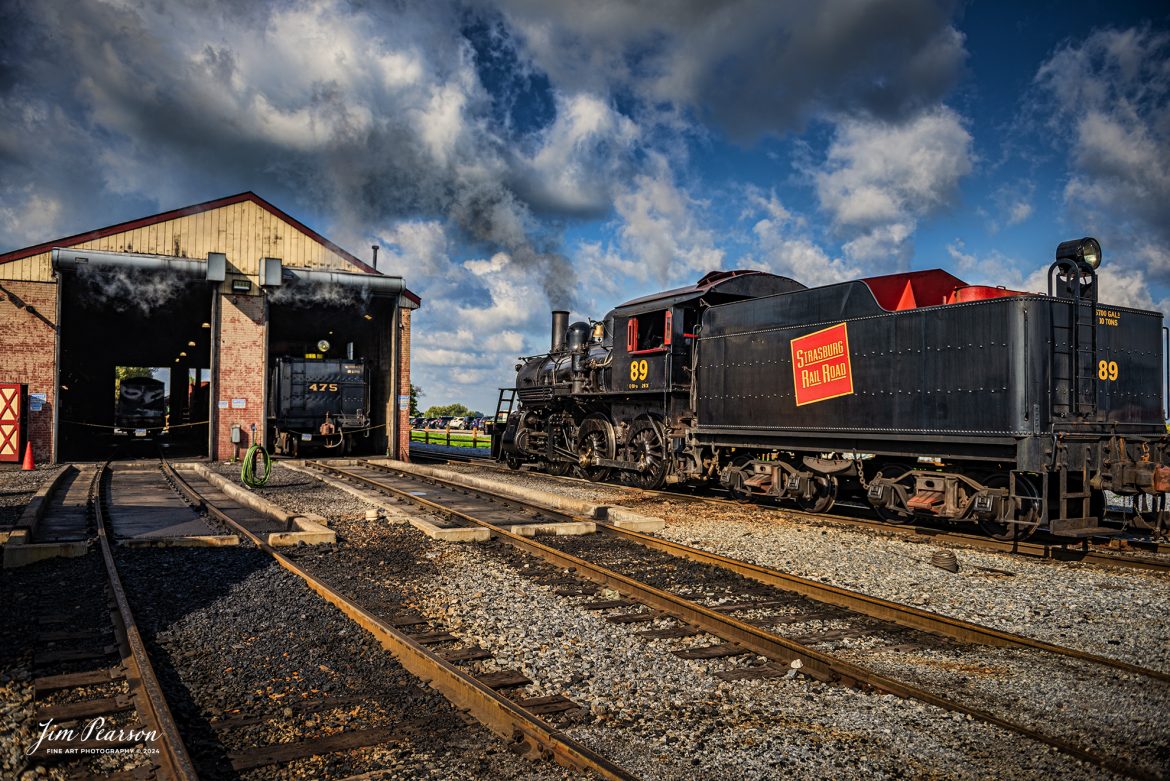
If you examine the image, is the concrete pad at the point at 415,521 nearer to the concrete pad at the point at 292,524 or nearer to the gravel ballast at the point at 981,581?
the concrete pad at the point at 292,524

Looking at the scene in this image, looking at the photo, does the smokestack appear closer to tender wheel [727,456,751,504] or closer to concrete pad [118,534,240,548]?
tender wheel [727,456,751,504]

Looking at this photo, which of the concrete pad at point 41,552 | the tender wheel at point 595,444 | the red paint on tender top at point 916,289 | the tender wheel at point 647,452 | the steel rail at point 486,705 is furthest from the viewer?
the tender wheel at point 595,444

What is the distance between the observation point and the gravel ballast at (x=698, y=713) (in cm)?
346

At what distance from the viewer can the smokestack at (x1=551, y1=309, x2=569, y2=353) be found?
60.9ft

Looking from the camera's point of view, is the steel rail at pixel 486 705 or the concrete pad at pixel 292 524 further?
the concrete pad at pixel 292 524

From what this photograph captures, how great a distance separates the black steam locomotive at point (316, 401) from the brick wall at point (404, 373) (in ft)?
4.20

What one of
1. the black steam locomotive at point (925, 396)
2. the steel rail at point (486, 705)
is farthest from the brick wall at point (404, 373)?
the steel rail at point (486, 705)

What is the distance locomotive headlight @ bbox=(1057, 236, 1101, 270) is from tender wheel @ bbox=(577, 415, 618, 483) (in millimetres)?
8533

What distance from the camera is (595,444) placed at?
Answer: 16.0 metres

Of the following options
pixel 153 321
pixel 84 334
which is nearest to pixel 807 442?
pixel 153 321

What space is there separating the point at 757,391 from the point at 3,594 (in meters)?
9.09

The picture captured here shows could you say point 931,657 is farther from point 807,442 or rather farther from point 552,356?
point 552,356

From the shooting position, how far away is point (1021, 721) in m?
3.92

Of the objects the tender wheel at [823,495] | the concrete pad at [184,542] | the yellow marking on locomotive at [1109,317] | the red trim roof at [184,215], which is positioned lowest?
the concrete pad at [184,542]
